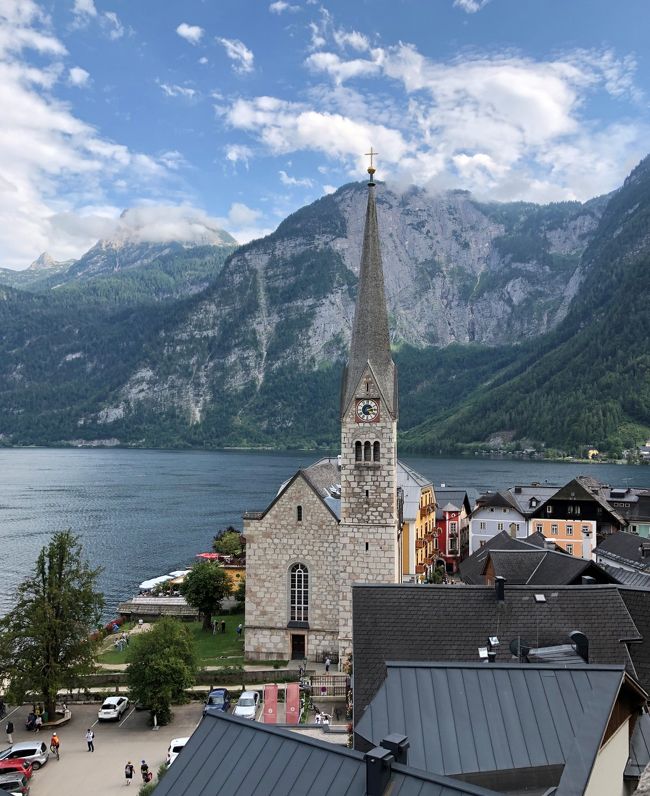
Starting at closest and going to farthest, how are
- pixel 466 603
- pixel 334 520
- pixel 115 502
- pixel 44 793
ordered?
pixel 466 603 < pixel 44 793 < pixel 334 520 < pixel 115 502

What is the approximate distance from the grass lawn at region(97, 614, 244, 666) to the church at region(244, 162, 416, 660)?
2.06 meters

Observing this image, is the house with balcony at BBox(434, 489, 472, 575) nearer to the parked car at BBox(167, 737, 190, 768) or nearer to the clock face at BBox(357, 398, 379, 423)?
the clock face at BBox(357, 398, 379, 423)

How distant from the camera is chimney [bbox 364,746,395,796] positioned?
814 centimetres

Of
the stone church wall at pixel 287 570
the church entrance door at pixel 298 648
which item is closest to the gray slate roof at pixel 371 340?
the stone church wall at pixel 287 570

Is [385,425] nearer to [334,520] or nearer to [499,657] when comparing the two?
[334,520]

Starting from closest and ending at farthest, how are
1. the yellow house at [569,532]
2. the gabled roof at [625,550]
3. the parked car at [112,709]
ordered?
the parked car at [112,709] < the gabled roof at [625,550] < the yellow house at [569,532]

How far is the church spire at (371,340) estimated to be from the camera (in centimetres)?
3803

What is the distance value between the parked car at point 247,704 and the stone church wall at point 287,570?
6545mm

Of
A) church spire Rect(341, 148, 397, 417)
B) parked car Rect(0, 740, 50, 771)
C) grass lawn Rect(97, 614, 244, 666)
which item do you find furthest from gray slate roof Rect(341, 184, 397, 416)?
parked car Rect(0, 740, 50, 771)

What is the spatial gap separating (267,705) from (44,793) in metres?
9.40

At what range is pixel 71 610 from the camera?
36.4 meters

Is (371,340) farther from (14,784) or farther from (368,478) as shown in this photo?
(14,784)

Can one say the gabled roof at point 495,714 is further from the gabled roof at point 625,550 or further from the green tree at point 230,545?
the green tree at point 230,545

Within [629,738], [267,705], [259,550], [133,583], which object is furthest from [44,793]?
[133,583]
